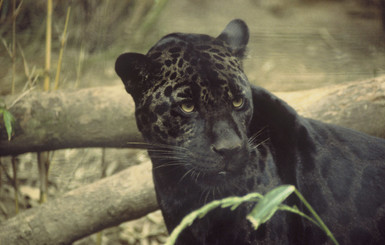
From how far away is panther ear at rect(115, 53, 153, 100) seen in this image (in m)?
2.10

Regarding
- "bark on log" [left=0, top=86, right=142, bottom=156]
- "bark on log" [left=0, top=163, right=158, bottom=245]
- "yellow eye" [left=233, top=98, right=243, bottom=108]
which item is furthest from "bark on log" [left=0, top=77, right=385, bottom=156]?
"yellow eye" [left=233, top=98, right=243, bottom=108]

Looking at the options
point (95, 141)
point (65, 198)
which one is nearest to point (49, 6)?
point (95, 141)

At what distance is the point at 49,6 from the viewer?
2926 mm

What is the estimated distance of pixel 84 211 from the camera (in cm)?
315

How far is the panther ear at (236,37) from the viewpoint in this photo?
90.1 inches

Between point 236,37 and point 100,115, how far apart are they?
1.27 m

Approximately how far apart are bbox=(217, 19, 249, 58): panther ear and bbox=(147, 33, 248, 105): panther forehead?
0.08 metres

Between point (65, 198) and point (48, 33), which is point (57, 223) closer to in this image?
point (65, 198)

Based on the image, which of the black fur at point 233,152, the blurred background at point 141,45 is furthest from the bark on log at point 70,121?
the black fur at point 233,152

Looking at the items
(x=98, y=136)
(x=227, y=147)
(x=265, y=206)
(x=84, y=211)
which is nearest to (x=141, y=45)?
(x=98, y=136)

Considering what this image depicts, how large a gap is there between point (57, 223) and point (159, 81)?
1.49m

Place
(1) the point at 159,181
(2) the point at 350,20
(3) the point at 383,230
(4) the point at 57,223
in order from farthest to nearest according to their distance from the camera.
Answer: (2) the point at 350,20 < (4) the point at 57,223 < (1) the point at 159,181 < (3) the point at 383,230

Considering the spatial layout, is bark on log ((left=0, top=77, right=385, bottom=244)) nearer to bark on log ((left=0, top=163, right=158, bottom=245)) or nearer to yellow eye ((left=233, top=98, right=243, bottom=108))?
bark on log ((left=0, top=163, right=158, bottom=245))

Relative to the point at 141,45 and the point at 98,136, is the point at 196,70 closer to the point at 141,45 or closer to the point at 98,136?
the point at 141,45
